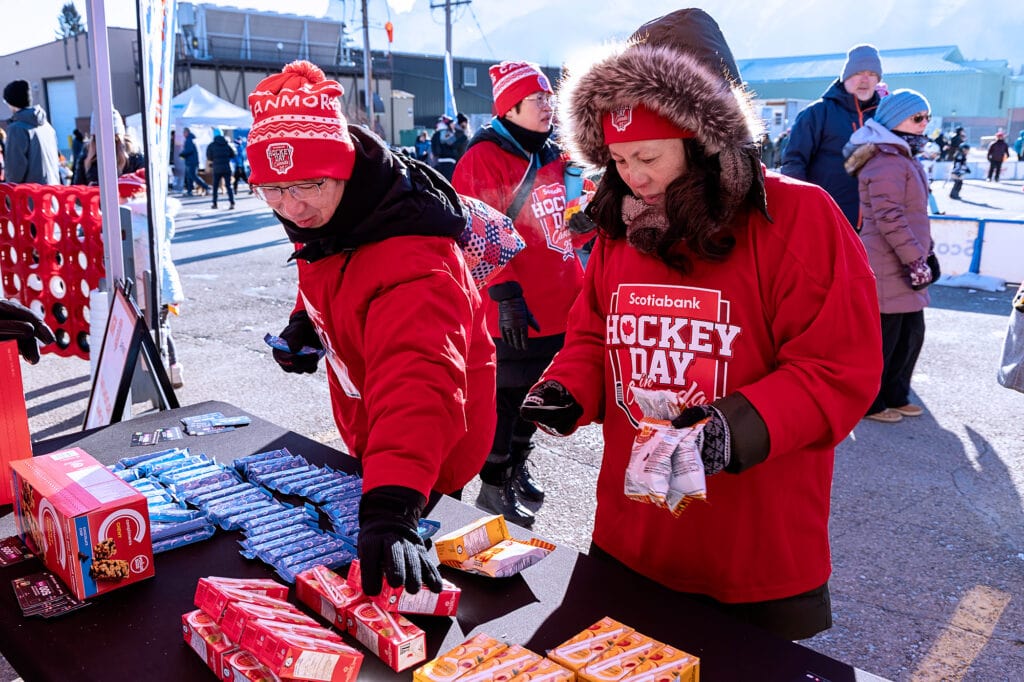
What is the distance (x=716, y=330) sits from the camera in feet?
5.23

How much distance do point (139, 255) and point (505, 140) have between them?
2902mm

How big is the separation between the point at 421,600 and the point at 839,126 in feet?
15.7

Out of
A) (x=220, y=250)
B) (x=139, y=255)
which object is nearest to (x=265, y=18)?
(x=220, y=250)

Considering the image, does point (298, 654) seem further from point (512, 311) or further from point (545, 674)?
point (512, 311)

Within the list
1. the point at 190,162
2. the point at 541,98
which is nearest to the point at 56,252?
the point at 541,98

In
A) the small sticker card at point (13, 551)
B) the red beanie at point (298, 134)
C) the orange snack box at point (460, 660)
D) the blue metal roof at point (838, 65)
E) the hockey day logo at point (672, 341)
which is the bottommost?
the small sticker card at point (13, 551)

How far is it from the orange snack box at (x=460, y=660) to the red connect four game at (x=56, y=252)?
505cm

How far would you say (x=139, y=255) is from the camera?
5211mm

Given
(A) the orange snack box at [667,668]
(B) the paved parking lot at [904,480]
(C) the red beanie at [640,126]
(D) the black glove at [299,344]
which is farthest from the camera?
(B) the paved parking lot at [904,480]

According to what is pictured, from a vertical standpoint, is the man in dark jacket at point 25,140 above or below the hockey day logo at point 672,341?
above

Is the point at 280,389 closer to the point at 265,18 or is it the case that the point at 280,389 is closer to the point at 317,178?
the point at 317,178

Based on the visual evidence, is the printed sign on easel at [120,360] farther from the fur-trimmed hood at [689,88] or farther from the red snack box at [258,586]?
the fur-trimmed hood at [689,88]

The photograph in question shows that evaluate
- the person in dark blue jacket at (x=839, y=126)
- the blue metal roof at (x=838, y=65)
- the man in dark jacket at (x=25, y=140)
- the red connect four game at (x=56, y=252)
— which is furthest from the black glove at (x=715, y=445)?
the blue metal roof at (x=838, y=65)

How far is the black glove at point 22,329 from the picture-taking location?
2.29m
